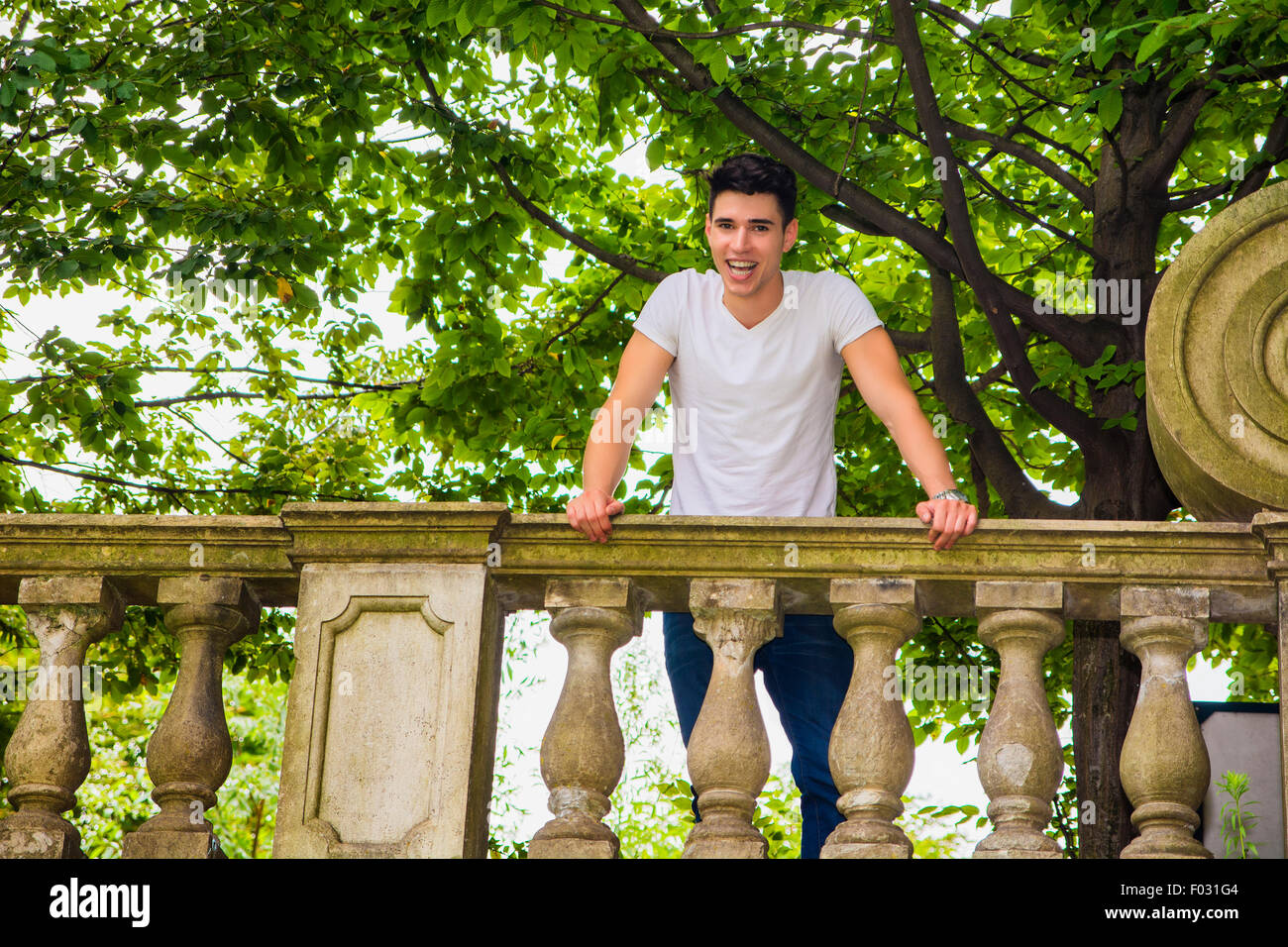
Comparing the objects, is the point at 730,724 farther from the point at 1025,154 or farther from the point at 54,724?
the point at 1025,154

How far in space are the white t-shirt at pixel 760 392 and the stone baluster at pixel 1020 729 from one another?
69 cm

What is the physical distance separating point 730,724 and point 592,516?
63cm

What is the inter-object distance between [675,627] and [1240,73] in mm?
3648

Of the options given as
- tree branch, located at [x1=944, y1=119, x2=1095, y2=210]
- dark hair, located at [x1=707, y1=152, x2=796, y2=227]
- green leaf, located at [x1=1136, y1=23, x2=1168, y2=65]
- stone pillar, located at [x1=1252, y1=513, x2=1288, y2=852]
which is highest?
tree branch, located at [x1=944, y1=119, x2=1095, y2=210]

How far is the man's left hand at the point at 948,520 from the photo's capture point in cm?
372

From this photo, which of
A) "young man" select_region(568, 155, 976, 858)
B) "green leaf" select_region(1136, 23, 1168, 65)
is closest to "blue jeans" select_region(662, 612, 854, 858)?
"young man" select_region(568, 155, 976, 858)

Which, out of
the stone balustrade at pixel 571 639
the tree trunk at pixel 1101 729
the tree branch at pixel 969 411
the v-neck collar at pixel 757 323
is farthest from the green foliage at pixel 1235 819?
the tree branch at pixel 969 411

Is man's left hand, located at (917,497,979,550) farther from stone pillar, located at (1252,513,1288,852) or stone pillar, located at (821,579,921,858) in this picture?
stone pillar, located at (1252,513,1288,852)

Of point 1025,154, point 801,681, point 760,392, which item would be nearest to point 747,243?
point 760,392

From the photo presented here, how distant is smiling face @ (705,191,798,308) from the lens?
431cm

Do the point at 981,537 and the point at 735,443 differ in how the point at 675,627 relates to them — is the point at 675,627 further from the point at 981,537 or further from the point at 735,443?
the point at 981,537

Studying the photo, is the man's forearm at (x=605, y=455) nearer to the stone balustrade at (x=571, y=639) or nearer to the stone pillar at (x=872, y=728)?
the stone balustrade at (x=571, y=639)

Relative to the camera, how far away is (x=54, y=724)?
3773mm

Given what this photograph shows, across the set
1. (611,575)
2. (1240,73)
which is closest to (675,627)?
(611,575)
